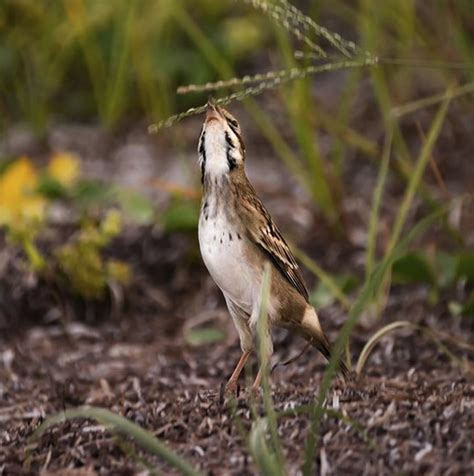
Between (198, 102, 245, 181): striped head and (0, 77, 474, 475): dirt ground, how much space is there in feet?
2.30

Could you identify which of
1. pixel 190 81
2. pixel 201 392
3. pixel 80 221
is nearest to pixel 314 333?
pixel 201 392

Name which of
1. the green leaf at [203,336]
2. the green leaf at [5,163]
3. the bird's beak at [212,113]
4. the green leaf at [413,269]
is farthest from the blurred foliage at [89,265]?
the bird's beak at [212,113]

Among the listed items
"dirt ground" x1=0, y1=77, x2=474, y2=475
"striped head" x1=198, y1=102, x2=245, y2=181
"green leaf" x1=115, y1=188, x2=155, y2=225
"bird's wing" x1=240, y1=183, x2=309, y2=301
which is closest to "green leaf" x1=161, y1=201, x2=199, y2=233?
"green leaf" x1=115, y1=188, x2=155, y2=225

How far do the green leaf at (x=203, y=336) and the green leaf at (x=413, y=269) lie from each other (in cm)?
77

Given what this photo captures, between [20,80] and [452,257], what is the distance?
332 centimetres

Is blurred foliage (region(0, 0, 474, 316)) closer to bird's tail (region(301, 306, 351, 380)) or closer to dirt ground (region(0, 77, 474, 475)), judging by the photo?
dirt ground (region(0, 77, 474, 475))

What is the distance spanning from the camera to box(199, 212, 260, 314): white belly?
12.3 feet

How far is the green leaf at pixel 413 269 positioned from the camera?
516 centimetres

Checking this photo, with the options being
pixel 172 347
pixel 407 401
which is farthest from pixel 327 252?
pixel 407 401

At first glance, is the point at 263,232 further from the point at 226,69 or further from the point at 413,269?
the point at 226,69

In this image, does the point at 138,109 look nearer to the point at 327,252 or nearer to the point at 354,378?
the point at 327,252

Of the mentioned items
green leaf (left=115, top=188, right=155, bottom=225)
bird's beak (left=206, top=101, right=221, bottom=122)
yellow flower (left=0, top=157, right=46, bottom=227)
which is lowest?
green leaf (left=115, top=188, right=155, bottom=225)

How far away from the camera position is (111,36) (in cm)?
775

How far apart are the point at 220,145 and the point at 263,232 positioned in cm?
30
